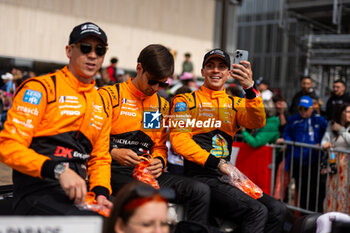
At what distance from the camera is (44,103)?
2.91 m

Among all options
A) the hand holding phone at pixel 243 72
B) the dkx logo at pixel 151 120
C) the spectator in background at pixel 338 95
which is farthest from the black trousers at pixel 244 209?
the spectator in background at pixel 338 95

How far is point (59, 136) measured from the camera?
2.97 meters

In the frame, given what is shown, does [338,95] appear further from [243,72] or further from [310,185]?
[243,72]

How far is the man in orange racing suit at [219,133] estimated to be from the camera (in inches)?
147

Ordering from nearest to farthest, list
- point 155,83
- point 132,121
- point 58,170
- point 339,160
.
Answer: point 58,170, point 155,83, point 132,121, point 339,160

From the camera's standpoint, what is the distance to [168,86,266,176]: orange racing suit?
3.90 metres

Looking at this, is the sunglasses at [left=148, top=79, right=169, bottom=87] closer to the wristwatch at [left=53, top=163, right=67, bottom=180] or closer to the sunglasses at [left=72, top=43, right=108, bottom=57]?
the sunglasses at [left=72, top=43, right=108, bottom=57]

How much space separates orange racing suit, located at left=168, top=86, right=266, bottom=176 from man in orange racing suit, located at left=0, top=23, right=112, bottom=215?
922 mm

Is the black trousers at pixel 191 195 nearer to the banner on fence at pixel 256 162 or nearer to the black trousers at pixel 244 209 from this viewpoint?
the black trousers at pixel 244 209

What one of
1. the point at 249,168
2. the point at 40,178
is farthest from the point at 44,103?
the point at 249,168

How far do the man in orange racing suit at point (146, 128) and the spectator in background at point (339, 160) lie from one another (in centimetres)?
342

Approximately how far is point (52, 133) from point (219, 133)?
175 centimetres

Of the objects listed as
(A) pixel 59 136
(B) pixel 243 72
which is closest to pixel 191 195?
(B) pixel 243 72

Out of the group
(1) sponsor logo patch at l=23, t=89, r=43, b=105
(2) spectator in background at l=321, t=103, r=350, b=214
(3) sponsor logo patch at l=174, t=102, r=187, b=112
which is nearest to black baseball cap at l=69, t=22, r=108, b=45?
(1) sponsor logo patch at l=23, t=89, r=43, b=105
